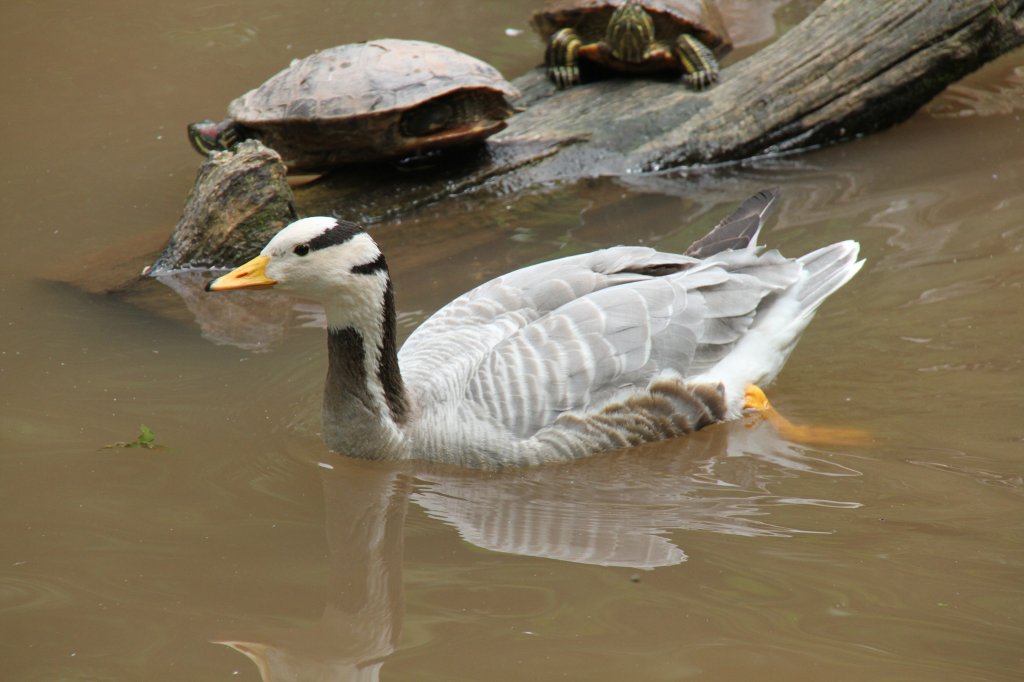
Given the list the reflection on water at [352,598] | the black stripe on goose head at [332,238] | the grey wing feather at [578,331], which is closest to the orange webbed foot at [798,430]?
the grey wing feather at [578,331]

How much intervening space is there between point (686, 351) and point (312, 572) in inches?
86.4

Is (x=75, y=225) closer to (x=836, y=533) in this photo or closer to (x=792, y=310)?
(x=792, y=310)

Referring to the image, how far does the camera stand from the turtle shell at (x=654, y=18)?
366 inches

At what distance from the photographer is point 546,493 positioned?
5.07 meters

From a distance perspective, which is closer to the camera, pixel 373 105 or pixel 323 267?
pixel 323 267

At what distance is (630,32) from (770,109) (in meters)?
1.31

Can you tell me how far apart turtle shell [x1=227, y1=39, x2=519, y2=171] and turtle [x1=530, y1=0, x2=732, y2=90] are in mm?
1448

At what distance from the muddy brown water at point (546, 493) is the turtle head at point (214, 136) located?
2.09 feet

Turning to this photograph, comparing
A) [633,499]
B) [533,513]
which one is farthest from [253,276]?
[633,499]

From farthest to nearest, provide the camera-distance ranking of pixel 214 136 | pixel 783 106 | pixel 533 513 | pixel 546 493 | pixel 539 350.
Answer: pixel 783 106 → pixel 214 136 → pixel 539 350 → pixel 546 493 → pixel 533 513

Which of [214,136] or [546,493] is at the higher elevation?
[214,136]

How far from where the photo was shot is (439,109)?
8.28 meters

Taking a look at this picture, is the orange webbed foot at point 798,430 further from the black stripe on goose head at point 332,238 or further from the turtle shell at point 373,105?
the turtle shell at point 373,105

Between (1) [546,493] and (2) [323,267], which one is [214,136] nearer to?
(2) [323,267]
